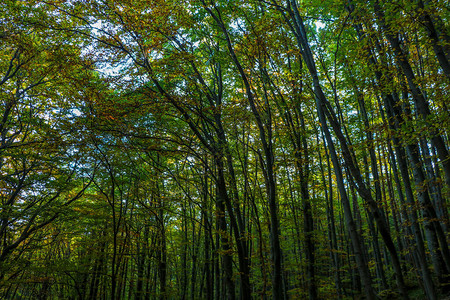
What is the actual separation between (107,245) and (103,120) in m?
7.70

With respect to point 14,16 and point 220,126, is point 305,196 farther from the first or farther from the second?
point 14,16

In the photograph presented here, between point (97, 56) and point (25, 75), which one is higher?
point (25, 75)

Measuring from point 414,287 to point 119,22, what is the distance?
13751 mm

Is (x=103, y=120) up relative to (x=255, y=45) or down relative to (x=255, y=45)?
down

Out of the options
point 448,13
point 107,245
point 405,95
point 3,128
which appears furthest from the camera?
point 107,245

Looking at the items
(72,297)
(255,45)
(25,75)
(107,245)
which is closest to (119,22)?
(255,45)

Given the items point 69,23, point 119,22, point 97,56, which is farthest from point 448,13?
point 69,23

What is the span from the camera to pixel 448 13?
16.2ft

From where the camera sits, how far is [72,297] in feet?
48.6

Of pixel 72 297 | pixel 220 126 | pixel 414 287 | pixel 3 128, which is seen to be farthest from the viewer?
pixel 72 297

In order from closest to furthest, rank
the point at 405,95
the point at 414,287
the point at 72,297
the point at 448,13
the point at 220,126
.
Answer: the point at 448,13, the point at 405,95, the point at 220,126, the point at 414,287, the point at 72,297

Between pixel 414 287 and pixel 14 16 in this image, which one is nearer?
pixel 14 16

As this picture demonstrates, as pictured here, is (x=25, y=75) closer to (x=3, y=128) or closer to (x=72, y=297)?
(x=3, y=128)

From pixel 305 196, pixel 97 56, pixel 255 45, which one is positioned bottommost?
pixel 305 196
